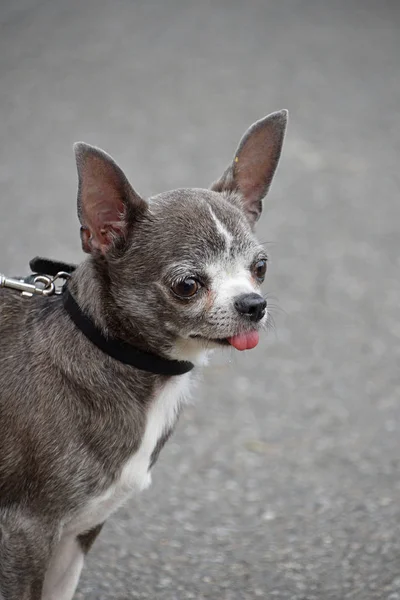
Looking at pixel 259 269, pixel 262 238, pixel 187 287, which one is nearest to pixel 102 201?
pixel 187 287

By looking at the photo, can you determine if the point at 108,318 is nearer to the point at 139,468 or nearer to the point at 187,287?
the point at 187,287

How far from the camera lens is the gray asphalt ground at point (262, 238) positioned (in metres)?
4.62

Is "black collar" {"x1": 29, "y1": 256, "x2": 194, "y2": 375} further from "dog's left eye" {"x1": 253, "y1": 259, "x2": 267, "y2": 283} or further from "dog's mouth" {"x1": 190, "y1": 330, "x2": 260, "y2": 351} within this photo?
"dog's left eye" {"x1": 253, "y1": 259, "x2": 267, "y2": 283}

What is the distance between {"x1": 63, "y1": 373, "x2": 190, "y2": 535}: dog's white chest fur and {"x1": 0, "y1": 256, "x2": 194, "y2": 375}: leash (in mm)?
97

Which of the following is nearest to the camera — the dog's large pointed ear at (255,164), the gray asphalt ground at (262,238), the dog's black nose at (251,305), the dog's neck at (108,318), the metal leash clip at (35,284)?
the dog's black nose at (251,305)

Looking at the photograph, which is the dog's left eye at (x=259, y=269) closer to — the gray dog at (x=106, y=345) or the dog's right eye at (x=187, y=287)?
the gray dog at (x=106, y=345)

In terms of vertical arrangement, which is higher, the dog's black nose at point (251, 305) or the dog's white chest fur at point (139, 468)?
the dog's black nose at point (251, 305)

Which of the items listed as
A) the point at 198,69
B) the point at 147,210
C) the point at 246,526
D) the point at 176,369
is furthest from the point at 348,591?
the point at 198,69

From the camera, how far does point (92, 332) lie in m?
3.37

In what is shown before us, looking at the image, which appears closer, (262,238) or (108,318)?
(108,318)

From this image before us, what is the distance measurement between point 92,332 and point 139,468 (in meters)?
0.53

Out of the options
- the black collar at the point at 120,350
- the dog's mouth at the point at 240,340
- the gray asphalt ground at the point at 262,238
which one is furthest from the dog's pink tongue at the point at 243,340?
the gray asphalt ground at the point at 262,238

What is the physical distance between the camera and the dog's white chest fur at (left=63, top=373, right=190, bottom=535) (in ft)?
11.1

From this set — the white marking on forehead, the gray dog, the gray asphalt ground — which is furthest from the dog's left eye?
the gray asphalt ground
